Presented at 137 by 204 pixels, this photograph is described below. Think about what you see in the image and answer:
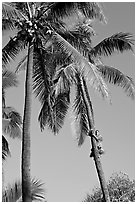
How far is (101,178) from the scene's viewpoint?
15.3m

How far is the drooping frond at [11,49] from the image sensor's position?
47.3ft

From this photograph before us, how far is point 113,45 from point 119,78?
1.52 metres

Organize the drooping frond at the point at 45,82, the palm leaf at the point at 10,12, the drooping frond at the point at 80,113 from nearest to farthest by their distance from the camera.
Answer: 1. the palm leaf at the point at 10,12
2. the drooping frond at the point at 45,82
3. the drooping frond at the point at 80,113

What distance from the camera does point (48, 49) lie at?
1462 centimetres

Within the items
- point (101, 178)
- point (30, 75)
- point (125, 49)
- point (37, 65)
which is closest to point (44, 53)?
point (37, 65)

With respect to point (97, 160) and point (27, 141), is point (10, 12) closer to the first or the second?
point (27, 141)

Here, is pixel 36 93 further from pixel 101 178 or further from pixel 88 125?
pixel 101 178

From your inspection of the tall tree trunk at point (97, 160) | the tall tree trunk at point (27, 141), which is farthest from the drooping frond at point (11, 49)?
the tall tree trunk at point (97, 160)

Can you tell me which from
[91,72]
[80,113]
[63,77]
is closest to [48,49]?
[63,77]

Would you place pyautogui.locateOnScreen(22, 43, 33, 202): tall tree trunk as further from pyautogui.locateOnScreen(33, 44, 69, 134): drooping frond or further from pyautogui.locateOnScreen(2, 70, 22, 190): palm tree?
pyautogui.locateOnScreen(2, 70, 22, 190): palm tree

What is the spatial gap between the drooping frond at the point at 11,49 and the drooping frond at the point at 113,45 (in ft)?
12.8

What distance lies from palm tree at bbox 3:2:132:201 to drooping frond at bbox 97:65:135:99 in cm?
19

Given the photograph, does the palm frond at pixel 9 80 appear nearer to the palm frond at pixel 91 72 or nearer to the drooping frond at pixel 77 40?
the drooping frond at pixel 77 40

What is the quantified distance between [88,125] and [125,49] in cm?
353
